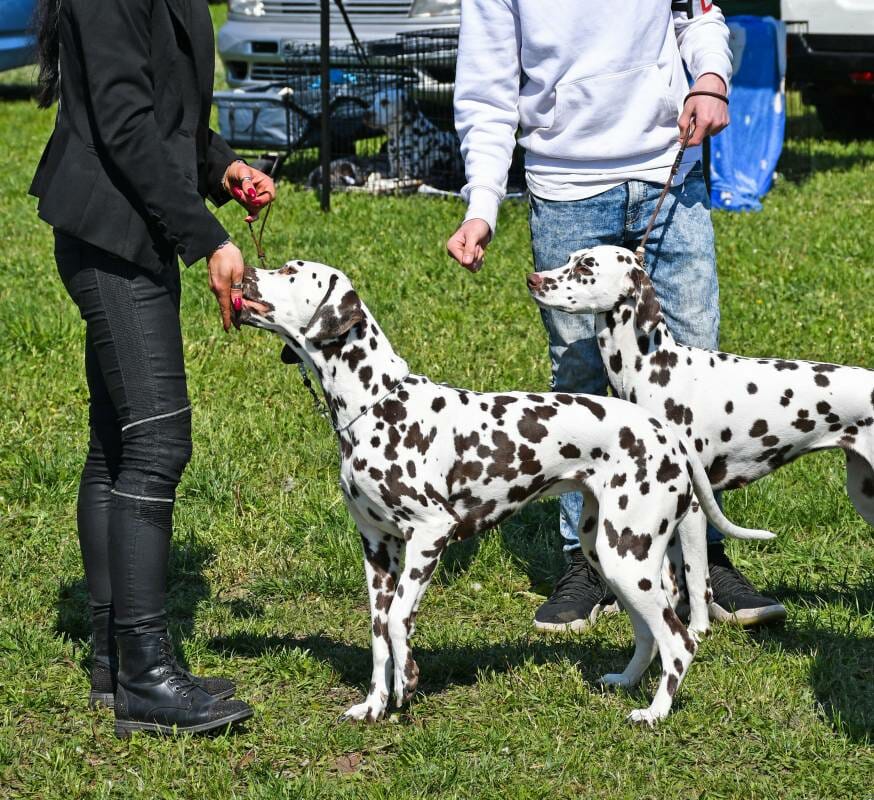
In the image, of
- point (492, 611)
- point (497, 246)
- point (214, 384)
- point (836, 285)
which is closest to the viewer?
point (492, 611)

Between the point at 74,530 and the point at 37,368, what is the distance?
199 cm

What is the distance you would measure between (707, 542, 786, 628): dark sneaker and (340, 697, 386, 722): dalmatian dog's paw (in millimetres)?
1408

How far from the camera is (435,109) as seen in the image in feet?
38.7

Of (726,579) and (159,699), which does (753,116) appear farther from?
(159,699)

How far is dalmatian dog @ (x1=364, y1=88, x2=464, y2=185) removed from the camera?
11.6 metres

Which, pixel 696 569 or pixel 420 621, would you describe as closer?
pixel 696 569

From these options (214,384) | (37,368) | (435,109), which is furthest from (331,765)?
(435,109)

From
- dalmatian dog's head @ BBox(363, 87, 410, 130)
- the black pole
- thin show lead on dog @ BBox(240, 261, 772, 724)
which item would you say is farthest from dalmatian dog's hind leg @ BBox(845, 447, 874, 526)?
dalmatian dog's head @ BBox(363, 87, 410, 130)

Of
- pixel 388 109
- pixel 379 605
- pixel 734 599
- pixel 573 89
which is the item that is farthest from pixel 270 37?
pixel 379 605

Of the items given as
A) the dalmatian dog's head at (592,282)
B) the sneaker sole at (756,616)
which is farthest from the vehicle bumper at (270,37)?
the sneaker sole at (756,616)

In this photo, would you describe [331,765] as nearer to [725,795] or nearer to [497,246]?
[725,795]

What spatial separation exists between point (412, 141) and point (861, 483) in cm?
779

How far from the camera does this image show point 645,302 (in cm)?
448

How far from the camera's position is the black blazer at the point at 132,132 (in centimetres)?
346
